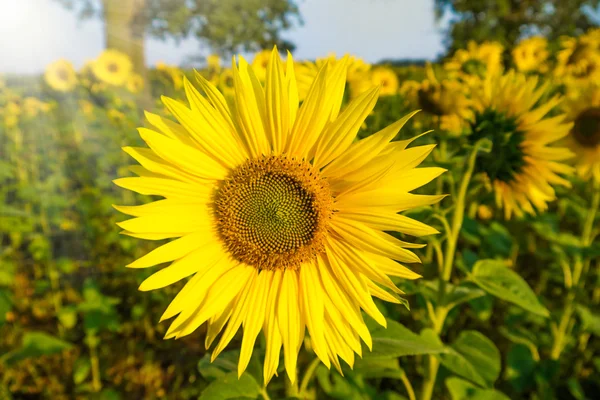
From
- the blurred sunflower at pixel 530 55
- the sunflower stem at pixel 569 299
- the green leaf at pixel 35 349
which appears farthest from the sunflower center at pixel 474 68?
the green leaf at pixel 35 349

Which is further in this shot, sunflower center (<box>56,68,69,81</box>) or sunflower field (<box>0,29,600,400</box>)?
sunflower center (<box>56,68,69,81</box>)

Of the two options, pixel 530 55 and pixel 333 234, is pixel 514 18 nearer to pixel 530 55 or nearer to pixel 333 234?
pixel 530 55

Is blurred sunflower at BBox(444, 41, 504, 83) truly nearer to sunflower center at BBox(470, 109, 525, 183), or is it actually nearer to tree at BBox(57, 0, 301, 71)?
A: sunflower center at BBox(470, 109, 525, 183)

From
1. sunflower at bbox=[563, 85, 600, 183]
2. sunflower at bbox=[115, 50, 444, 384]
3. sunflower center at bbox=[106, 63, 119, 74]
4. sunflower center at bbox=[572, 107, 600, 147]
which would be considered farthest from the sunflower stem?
sunflower center at bbox=[106, 63, 119, 74]

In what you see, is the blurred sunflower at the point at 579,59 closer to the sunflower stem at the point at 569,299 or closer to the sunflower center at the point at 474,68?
the sunflower center at the point at 474,68

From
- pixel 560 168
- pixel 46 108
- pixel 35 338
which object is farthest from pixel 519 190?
pixel 46 108

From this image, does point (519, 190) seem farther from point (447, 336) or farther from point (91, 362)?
point (91, 362)
